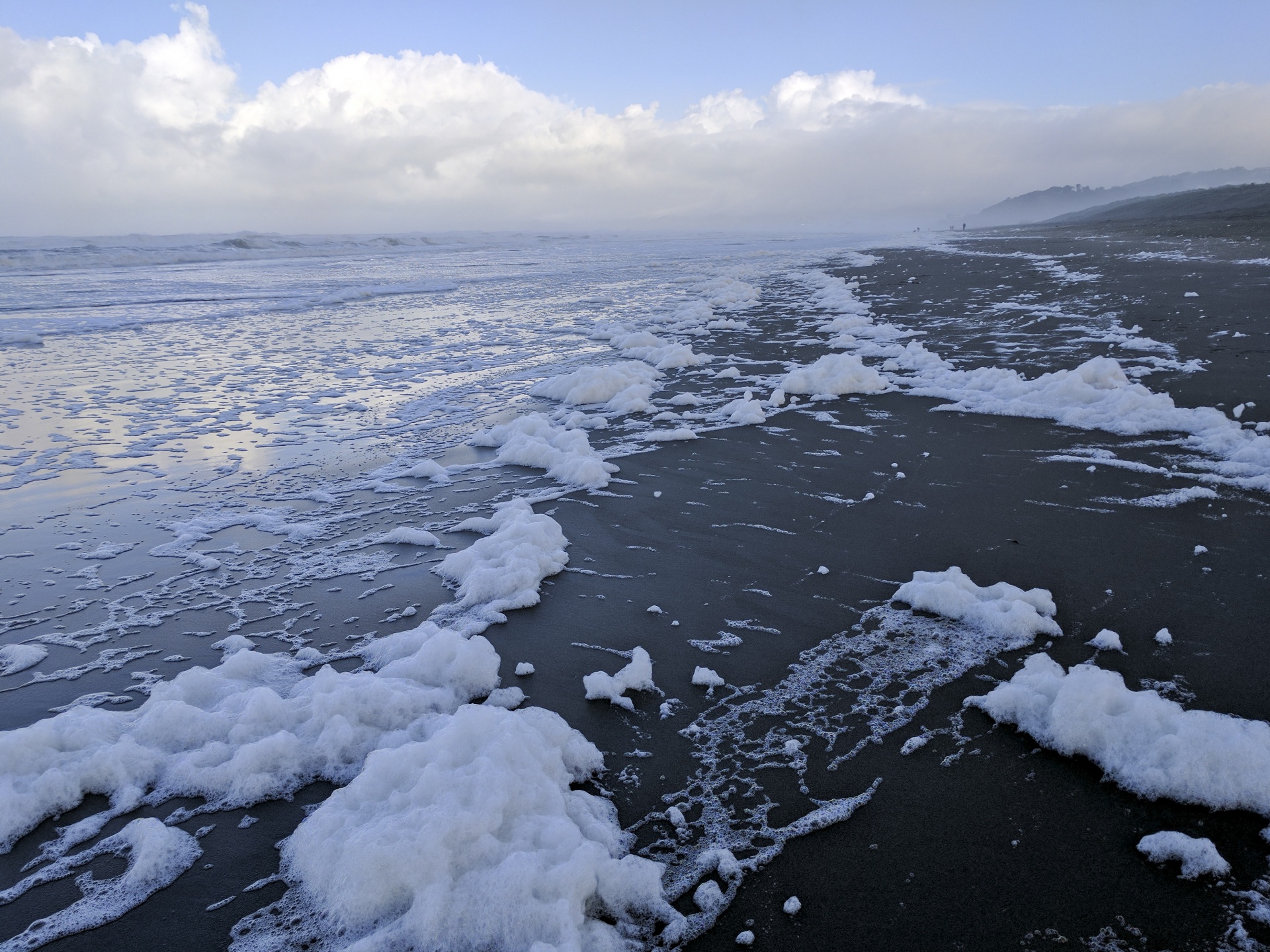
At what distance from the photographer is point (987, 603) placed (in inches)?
145

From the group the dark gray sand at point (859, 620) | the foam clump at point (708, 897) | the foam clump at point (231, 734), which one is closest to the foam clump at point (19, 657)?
the dark gray sand at point (859, 620)

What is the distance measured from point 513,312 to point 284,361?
6.97 m

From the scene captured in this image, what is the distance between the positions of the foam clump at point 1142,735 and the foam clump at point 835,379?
5.76 metres

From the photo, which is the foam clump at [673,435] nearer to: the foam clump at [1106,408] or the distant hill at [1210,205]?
the foam clump at [1106,408]

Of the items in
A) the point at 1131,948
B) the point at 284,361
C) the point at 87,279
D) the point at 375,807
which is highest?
the point at 87,279

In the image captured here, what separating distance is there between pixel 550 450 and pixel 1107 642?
4.64 m

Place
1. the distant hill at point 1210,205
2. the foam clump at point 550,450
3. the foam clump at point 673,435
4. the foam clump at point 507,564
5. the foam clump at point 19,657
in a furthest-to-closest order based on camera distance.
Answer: the distant hill at point 1210,205, the foam clump at point 673,435, the foam clump at point 550,450, the foam clump at point 507,564, the foam clump at point 19,657

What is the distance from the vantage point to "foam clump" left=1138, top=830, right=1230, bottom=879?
2.19 metres

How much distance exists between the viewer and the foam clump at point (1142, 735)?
2.45 m

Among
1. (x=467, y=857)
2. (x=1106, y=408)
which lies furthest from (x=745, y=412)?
(x=467, y=857)

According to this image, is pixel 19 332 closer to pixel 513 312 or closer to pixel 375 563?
pixel 513 312

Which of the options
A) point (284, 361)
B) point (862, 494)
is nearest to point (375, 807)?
point (862, 494)

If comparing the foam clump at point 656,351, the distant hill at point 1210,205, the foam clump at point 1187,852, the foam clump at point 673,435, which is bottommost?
the foam clump at point 1187,852

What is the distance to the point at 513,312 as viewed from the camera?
59.7 feet
